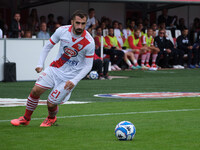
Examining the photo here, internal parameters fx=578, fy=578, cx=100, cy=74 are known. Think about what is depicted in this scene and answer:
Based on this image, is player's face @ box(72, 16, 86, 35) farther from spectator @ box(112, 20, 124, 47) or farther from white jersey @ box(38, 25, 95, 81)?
spectator @ box(112, 20, 124, 47)

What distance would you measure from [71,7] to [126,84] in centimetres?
1048

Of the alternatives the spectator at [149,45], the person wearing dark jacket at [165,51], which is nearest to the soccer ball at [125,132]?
the spectator at [149,45]

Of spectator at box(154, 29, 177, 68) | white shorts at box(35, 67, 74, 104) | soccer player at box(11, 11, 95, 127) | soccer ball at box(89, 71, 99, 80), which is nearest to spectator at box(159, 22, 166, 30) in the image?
spectator at box(154, 29, 177, 68)

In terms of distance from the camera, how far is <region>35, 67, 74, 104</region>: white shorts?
9156 mm

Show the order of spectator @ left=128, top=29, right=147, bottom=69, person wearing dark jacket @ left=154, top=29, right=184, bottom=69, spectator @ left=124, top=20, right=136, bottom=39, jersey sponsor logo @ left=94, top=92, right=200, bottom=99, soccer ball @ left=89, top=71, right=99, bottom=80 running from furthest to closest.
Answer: person wearing dark jacket @ left=154, top=29, right=184, bottom=69 < spectator @ left=124, top=20, right=136, bottom=39 < spectator @ left=128, top=29, right=147, bottom=69 < soccer ball @ left=89, top=71, right=99, bottom=80 < jersey sponsor logo @ left=94, top=92, right=200, bottom=99

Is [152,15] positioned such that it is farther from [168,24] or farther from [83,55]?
[83,55]

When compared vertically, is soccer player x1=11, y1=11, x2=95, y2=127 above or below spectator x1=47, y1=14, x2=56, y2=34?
below

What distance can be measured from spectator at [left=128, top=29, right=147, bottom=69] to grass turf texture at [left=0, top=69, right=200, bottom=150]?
9523mm

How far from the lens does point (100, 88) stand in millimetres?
17109

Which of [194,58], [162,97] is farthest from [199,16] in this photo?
[162,97]

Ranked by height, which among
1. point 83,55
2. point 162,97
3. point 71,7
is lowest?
point 162,97

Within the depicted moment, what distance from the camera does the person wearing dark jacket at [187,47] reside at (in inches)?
1107

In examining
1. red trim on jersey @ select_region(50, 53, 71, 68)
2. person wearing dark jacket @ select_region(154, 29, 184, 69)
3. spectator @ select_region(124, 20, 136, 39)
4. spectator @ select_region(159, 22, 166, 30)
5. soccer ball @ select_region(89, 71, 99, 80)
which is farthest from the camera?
spectator @ select_region(159, 22, 166, 30)

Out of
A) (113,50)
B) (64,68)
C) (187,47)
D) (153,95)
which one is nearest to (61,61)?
(64,68)
